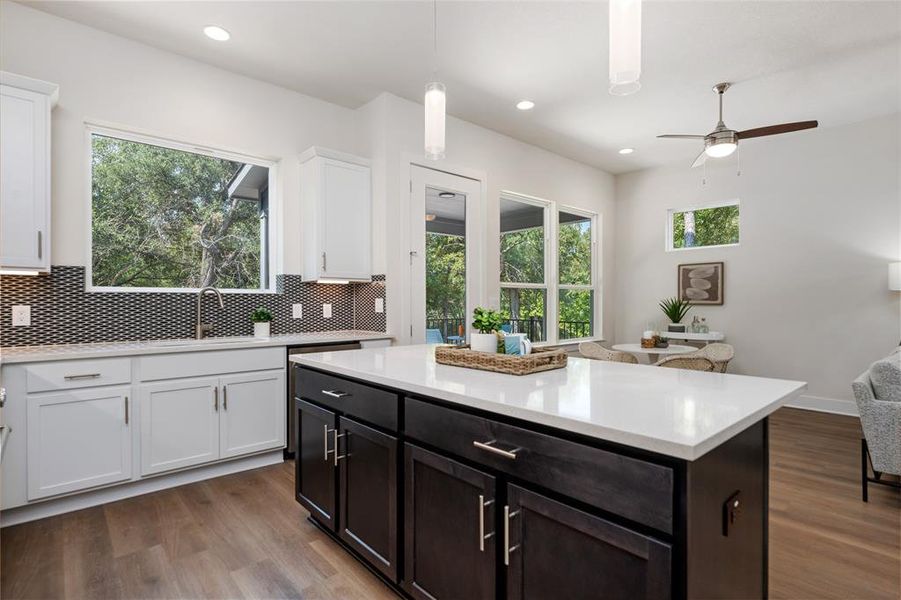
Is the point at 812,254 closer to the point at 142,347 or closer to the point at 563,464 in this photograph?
the point at 563,464

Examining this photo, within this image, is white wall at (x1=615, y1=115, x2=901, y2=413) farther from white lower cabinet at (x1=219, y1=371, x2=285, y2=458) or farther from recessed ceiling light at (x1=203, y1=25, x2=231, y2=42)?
recessed ceiling light at (x1=203, y1=25, x2=231, y2=42)

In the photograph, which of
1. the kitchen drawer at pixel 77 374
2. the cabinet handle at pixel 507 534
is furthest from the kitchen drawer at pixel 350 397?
the kitchen drawer at pixel 77 374

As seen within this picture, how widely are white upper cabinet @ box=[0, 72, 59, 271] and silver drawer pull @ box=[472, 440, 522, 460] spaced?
9.24 feet

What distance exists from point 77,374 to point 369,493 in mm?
1877

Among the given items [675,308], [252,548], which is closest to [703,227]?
[675,308]

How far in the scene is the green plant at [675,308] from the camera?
5867 millimetres

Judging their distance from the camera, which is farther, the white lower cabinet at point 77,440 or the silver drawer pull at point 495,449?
the white lower cabinet at point 77,440

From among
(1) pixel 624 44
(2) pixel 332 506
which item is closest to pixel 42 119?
(2) pixel 332 506

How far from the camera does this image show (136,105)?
320 centimetres

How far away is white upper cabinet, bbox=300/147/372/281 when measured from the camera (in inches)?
150

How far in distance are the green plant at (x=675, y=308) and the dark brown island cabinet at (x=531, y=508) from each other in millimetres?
4828

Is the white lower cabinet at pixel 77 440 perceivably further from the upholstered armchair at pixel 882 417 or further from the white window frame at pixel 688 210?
the white window frame at pixel 688 210

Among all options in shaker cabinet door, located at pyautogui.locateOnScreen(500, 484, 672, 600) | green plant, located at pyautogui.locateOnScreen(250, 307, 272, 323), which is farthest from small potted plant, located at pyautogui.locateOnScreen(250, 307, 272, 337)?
shaker cabinet door, located at pyautogui.locateOnScreen(500, 484, 672, 600)

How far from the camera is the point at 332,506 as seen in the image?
210cm
